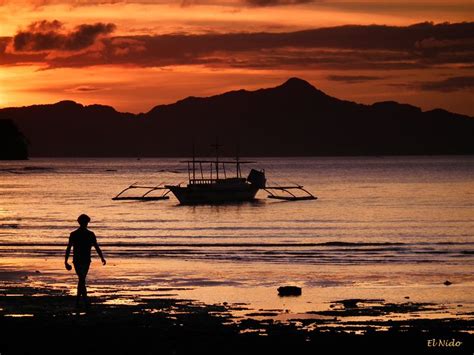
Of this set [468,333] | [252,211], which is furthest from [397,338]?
[252,211]

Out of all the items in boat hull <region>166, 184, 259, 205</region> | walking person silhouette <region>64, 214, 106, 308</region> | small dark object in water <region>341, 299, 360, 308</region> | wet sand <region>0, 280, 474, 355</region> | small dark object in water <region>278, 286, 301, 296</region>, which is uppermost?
walking person silhouette <region>64, 214, 106, 308</region>

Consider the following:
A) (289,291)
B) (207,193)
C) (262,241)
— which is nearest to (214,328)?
(289,291)

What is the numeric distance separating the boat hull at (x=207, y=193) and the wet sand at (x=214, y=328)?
8838cm

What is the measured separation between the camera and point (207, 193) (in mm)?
114875

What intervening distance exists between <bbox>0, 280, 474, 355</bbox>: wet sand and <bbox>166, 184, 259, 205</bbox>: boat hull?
8838 cm

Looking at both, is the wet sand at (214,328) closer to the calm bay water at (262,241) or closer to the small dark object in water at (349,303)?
the small dark object in water at (349,303)

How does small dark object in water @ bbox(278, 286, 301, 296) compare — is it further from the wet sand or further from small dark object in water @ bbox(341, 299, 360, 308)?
small dark object in water @ bbox(341, 299, 360, 308)

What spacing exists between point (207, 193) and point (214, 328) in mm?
94716

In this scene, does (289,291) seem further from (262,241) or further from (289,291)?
(262,241)

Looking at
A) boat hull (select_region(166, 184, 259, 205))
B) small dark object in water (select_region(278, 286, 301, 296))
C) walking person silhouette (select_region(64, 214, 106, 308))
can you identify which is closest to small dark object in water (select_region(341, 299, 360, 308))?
small dark object in water (select_region(278, 286, 301, 296))

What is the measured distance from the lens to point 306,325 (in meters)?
20.9

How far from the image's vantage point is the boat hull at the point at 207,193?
377 ft

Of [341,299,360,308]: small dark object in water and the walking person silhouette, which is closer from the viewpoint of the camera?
the walking person silhouette

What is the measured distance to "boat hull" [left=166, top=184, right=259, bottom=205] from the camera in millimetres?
114787
